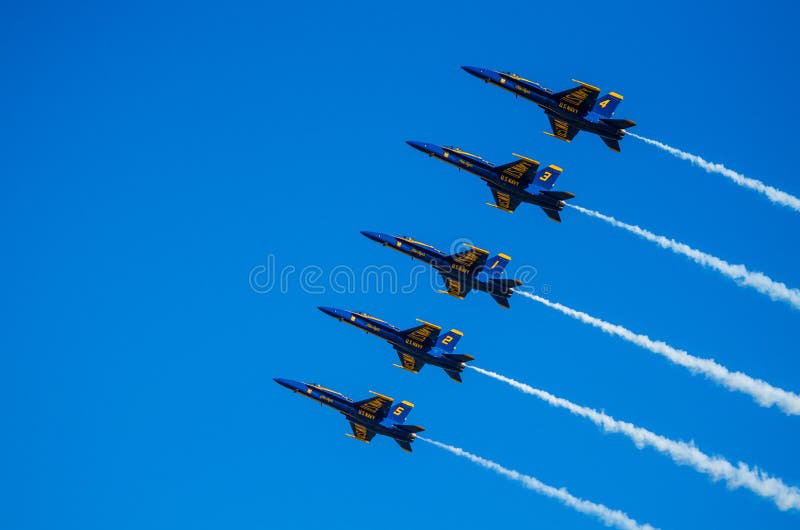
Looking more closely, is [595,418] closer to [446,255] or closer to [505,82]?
[446,255]

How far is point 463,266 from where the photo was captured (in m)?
106

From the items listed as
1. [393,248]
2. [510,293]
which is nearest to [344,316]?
[393,248]

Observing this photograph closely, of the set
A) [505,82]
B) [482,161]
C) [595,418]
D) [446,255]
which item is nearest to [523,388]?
[595,418]

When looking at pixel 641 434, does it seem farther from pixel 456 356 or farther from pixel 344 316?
pixel 344 316

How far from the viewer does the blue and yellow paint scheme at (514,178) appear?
10431 centimetres

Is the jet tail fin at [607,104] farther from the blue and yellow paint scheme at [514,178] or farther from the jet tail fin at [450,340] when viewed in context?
the jet tail fin at [450,340]

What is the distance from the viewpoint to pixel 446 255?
10700cm

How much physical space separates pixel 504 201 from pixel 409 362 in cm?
1784

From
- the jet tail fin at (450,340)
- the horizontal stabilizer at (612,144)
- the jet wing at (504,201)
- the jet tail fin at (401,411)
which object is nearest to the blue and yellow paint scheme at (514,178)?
the jet wing at (504,201)

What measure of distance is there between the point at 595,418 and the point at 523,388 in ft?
24.1

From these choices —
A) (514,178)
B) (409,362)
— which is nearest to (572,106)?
(514,178)

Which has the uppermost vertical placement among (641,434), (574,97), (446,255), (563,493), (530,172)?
(574,97)

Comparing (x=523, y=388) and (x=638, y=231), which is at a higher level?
(x=638, y=231)

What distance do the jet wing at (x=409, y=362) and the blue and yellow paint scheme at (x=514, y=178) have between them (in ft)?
53.7
